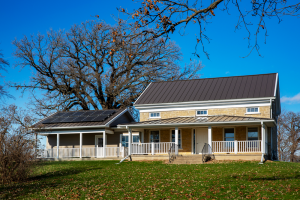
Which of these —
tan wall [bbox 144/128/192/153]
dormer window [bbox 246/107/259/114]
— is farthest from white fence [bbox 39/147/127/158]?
Answer: dormer window [bbox 246/107/259/114]

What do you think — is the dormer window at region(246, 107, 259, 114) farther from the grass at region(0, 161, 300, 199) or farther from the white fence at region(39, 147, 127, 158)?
the white fence at region(39, 147, 127, 158)

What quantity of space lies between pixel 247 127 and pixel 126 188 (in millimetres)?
13367

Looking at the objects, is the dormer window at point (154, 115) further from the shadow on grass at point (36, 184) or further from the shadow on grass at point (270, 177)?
the shadow on grass at point (270, 177)

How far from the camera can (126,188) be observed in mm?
13359

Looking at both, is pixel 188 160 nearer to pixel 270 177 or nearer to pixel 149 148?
pixel 149 148

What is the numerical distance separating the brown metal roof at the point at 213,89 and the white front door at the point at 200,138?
235 cm

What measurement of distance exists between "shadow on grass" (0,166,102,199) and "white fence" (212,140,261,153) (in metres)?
9.48

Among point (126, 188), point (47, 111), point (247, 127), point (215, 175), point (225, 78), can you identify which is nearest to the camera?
point (126, 188)

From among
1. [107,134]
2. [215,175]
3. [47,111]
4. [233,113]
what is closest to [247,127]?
[233,113]

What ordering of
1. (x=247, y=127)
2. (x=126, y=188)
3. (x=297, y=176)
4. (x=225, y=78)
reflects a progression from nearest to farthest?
(x=126, y=188), (x=297, y=176), (x=247, y=127), (x=225, y=78)

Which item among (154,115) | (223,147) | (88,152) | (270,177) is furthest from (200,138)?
(270,177)

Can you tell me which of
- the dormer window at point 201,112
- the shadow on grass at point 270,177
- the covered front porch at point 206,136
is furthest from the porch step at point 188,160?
the shadow on grass at point 270,177

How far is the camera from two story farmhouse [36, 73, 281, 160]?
23.2 metres

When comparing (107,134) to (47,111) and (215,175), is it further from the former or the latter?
(215,175)
